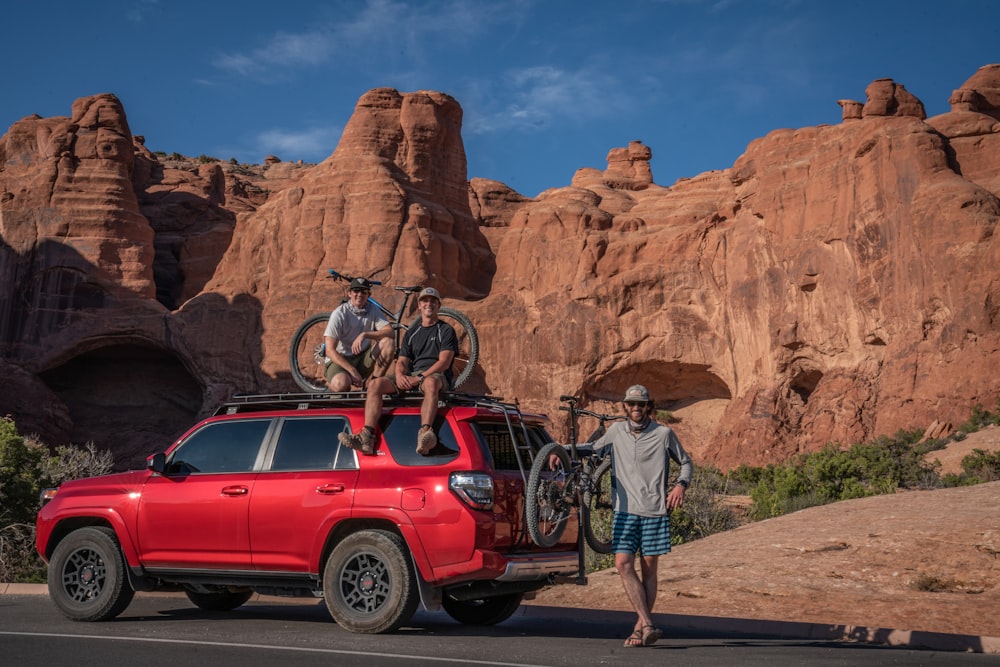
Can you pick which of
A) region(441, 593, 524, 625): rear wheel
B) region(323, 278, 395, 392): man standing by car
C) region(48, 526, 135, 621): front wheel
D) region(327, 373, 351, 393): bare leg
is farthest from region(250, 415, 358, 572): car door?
region(441, 593, 524, 625): rear wheel

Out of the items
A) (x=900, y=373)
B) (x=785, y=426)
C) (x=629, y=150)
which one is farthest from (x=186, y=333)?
(x=629, y=150)

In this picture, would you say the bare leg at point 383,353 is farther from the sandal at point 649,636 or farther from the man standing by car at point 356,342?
the sandal at point 649,636

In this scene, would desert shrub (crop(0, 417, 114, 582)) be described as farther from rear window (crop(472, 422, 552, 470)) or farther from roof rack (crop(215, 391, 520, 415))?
rear window (crop(472, 422, 552, 470))

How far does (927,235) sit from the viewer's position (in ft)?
127

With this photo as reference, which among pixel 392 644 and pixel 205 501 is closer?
pixel 392 644

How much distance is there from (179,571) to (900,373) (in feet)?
116

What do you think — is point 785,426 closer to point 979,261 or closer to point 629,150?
point 979,261

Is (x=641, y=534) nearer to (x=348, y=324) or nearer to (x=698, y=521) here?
(x=348, y=324)

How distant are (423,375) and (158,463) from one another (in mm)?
2607

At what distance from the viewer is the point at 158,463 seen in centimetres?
919

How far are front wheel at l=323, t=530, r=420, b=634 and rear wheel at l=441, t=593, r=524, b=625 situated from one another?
1.57 meters

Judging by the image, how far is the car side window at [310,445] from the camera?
865 centimetres

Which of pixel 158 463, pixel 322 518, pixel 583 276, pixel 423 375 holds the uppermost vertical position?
pixel 583 276

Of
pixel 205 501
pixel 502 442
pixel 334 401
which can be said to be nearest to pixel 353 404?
pixel 334 401
